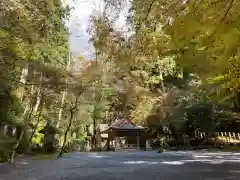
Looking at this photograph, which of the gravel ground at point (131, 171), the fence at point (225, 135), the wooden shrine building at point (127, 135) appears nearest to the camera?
the gravel ground at point (131, 171)

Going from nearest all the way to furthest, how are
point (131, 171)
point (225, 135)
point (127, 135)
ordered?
point (131, 171), point (225, 135), point (127, 135)

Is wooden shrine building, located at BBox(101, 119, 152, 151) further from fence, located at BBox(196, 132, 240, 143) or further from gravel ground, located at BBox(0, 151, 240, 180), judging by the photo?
gravel ground, located at BBox(0, 151, 240, 180)

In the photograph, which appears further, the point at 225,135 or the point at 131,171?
the point at 225,135

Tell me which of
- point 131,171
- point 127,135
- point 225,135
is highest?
point 127,135

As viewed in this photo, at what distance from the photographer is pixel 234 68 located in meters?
3.74

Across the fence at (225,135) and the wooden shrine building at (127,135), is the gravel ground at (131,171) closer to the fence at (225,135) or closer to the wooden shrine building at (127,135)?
the fence at (225,135)

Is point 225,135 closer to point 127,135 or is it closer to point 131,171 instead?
point 127,135

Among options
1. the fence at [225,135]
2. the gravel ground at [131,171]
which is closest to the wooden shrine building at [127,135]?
the fence at [225,135]

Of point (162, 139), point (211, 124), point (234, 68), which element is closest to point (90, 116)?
point (162, 139)

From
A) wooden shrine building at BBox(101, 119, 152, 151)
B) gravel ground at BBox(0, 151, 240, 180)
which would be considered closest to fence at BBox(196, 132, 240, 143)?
wooden shrine building at BBox(101, 119, 152, 151)

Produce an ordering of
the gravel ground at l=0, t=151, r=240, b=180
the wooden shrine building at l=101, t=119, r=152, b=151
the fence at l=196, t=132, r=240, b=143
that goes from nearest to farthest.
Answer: the gravel ground at l=0, t=151, r=240, b=180, the fence at l=196, t=132, r=240, b=143, the wooden shrine building at l=101, t=119, r=152, b=151

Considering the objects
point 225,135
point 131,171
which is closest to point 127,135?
point 225,135

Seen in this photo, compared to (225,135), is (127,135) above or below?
above

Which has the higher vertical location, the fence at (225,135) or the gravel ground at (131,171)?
the fence at (225,135)
